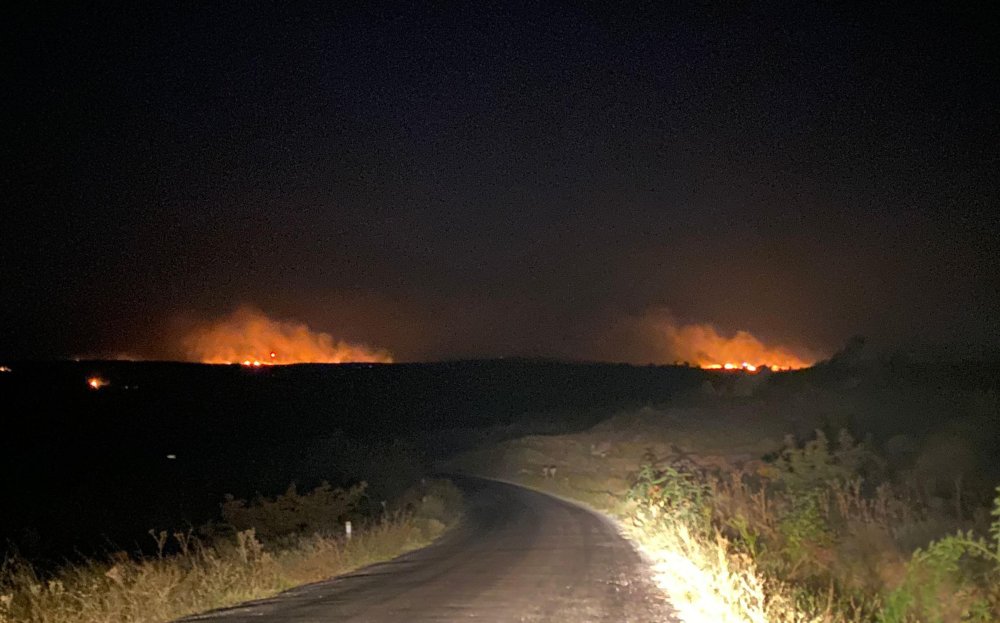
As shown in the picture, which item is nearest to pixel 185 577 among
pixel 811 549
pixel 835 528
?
pixel 811 549

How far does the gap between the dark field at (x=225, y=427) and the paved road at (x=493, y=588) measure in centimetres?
1716

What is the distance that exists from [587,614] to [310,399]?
4648 inches

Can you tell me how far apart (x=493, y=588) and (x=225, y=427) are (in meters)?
83.9

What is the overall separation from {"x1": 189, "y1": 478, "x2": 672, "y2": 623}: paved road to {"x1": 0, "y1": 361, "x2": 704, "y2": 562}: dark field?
56.3 ft

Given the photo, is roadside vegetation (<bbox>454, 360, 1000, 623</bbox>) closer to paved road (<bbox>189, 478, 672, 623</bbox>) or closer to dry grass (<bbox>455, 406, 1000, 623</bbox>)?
dry grass (<bbox>455, 406, 1000, 623</bbox>)

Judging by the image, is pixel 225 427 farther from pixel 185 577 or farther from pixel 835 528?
pixel 835 528

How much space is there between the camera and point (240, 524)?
2945cm

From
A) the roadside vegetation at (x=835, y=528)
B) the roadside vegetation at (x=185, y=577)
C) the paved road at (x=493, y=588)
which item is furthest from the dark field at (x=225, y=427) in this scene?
the roadside vegetation at (x=835, y=528)

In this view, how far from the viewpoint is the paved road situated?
11914 millimetres

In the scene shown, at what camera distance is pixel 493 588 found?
47.1 ft

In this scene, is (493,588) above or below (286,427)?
above

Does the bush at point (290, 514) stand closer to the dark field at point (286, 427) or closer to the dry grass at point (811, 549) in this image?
the dark field at point (286, 427)

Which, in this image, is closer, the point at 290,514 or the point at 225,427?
the point at 290,514

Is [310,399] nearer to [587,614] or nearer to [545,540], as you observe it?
[545,540]
